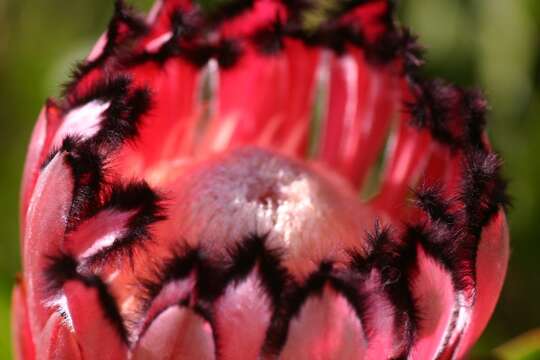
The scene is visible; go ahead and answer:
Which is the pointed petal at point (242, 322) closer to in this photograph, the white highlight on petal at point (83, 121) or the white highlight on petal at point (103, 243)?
the white highlight on petal at point (103, 243)

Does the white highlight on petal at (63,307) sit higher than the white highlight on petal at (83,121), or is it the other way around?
the white highlight on petal at (83,121)

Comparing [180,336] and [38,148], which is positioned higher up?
[38,148]

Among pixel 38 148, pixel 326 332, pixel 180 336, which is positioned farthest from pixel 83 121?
pixel 326 332

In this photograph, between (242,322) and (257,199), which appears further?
(257,199)

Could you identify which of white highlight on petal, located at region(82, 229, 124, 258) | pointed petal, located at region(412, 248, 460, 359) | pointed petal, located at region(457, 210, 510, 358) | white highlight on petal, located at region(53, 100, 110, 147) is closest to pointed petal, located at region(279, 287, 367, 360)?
pointed petal, located at region(412, 248, 460, 359)

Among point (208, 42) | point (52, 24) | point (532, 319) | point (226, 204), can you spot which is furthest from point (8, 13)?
point (532, 319)

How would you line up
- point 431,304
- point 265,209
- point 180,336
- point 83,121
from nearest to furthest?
point 180,336, point 431,304, point 83,121, point 265,209

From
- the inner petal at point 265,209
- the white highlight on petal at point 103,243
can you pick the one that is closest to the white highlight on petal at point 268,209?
the inner petal at point 265,209

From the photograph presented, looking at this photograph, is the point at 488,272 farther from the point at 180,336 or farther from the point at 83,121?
the point at 83,121

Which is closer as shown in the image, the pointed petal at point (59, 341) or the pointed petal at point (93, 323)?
the pointed petal at point (93, 323)
